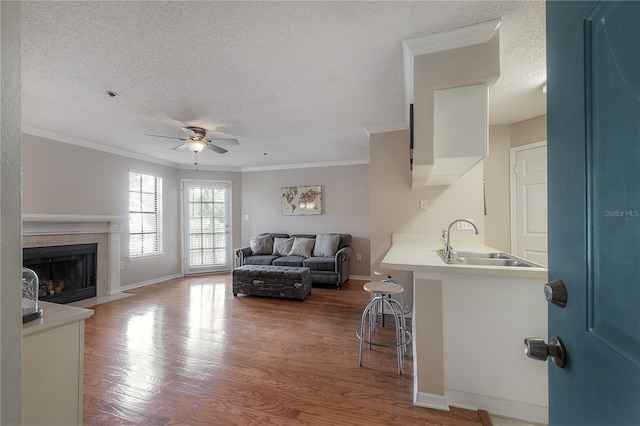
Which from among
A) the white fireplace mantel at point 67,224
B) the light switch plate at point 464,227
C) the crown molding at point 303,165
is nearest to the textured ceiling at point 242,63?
the white fireplace mantel at point 67,224

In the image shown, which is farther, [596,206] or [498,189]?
[498,189]

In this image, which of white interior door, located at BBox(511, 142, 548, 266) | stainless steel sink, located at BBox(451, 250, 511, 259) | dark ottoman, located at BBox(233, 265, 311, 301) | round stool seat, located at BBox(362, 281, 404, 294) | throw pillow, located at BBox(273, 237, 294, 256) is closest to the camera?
round stool seat, located at BBox(362, 281, 404, 294)

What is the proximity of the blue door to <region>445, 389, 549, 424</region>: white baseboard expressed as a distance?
1241 millimetres

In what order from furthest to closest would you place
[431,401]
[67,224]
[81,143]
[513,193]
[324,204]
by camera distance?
[324,204] < [81,143] < [67,224] < [513,193] < [431,401]

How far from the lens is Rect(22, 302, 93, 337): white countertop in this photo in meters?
1.02

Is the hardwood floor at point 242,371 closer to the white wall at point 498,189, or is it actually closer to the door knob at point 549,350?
the door knob at point 549,350

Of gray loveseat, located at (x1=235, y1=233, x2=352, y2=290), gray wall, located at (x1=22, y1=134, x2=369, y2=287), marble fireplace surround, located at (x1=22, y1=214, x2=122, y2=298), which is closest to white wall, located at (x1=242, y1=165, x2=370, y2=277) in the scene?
gray wall, located at (x1=22, y1=134, x2=369, y2=287)

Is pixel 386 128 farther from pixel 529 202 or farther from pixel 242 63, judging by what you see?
pixel 242 63

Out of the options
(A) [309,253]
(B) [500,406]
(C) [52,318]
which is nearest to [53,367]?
(C) [52,318]

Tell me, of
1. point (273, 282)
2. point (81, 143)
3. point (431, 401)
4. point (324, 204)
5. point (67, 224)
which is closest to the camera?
point (431, 401)

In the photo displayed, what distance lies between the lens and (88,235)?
13.9 ft

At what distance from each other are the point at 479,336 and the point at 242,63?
2509mm

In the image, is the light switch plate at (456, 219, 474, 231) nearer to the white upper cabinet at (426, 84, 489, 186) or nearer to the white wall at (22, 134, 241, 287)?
the white upper cabinet at (426, 84, 489, 186)

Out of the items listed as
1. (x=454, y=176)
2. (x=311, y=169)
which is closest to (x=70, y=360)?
(x=454, y=176)
